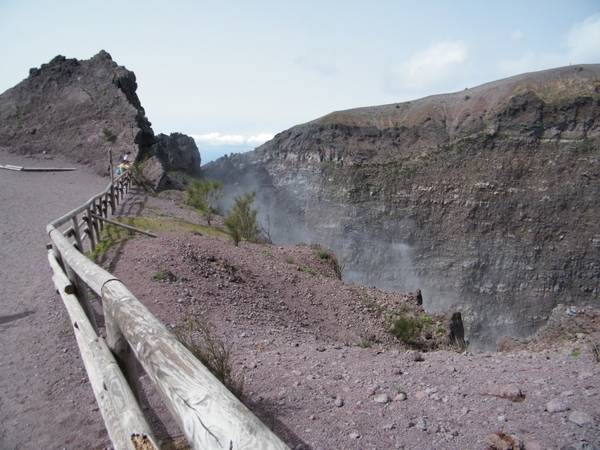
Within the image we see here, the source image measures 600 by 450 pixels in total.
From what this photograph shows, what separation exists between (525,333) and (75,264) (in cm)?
5485

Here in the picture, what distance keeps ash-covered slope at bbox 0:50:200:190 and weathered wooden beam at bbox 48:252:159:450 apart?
22106 millimetres

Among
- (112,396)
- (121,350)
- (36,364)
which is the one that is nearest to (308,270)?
(36,364)

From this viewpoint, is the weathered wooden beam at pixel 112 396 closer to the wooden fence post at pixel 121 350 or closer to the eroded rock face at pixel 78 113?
the wooden fence post at pixel 121 350

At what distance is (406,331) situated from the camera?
1071cm

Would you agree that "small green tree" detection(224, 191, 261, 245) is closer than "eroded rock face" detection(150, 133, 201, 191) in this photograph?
Yes

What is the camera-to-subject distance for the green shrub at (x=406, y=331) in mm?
10594

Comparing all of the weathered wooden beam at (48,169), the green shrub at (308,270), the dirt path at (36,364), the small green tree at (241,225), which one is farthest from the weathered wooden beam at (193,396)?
the weathered wooden beam at (48,169)

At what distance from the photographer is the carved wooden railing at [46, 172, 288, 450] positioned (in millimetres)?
1712

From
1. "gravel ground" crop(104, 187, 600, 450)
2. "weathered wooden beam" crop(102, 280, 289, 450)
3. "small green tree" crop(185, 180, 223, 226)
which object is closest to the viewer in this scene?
"weathered wooden beam" crop(102, 280, 289, 450)

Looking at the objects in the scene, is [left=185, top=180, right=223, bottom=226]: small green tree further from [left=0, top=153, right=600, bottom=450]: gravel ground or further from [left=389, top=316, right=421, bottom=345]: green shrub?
[left=389, top=316, right=421, bottom=345]: green shrub

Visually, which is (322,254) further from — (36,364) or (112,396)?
(112,396)

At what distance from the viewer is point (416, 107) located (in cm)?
8100

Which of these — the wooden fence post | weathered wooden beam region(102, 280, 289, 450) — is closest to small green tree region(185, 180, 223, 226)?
the wooden fence post

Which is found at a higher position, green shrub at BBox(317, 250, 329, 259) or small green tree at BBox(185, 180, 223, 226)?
small green tree at BBox(185, 180, 223, 226)
